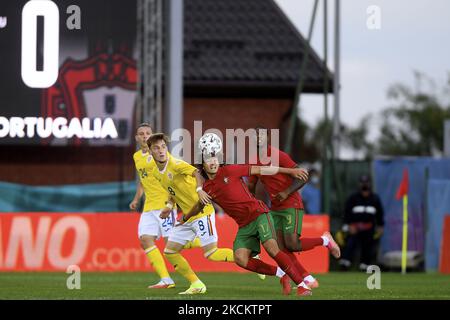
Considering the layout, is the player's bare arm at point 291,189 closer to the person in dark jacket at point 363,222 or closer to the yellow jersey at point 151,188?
the yellow jersey at point 151,188

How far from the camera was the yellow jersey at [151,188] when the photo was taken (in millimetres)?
18469

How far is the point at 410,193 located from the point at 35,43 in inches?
334

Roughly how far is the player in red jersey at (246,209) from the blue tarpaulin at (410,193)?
1157 cm

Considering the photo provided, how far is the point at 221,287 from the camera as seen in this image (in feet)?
61.5

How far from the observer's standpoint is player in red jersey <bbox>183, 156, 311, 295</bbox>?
1575 cm

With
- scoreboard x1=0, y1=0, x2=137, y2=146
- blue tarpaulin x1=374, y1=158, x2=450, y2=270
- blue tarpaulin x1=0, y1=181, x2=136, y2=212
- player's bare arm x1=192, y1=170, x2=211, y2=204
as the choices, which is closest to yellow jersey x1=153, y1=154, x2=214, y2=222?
player's bare arm x1=192, y1=170, x2=211, y2=204

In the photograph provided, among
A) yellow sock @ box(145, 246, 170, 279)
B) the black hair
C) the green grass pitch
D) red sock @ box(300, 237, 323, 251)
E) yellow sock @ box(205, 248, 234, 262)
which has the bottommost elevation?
the green grass pitch

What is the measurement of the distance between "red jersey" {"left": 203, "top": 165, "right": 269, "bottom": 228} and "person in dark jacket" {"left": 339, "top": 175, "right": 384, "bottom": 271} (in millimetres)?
10555

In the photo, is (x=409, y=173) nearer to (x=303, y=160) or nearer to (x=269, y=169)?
(x=269, y=169)

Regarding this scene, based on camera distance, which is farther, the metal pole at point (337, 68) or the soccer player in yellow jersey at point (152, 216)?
the metal pole at point (337, 68)

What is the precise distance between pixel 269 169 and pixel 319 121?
75.3m

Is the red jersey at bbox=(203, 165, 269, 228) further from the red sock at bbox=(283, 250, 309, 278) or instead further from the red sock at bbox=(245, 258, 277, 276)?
the red sock at bbox=(283, 250, 309, 278)

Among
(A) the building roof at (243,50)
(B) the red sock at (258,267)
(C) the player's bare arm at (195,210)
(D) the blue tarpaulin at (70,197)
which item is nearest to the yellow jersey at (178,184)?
(C) the player's bare arm at (195,210)
